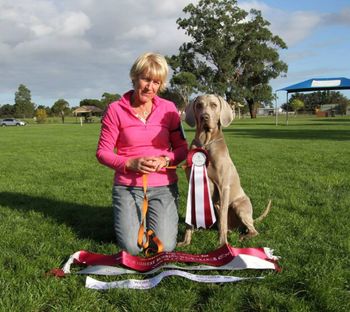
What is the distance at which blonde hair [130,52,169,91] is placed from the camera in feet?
12.9

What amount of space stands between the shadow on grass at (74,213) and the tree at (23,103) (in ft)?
319

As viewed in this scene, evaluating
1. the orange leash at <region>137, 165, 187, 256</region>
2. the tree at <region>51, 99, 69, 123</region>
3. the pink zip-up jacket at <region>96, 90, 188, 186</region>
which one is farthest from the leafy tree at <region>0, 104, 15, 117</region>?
the orange leash at <region>137, 165, 187, 256</region>

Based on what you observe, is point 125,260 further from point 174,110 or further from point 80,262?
point 174,110

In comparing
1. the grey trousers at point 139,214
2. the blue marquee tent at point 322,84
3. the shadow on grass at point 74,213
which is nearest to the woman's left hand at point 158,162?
the grey trousers at point 139,214

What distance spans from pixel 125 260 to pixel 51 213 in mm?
2306

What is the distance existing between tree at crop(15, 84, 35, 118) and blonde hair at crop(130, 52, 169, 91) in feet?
327

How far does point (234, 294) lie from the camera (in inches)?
111

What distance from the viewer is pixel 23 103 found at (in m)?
104

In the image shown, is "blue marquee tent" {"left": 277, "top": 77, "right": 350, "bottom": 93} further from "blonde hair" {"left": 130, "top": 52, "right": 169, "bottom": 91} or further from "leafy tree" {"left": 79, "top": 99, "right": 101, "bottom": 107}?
"leafy tree" {"left": 79, "top": 99, "right": 101, "bottom": 107}

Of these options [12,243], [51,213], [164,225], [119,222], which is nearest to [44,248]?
[12,243]

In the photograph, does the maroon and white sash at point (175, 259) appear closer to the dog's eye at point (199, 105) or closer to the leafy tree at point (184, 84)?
the dog's eye at point (199, 105)

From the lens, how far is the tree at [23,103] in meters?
100

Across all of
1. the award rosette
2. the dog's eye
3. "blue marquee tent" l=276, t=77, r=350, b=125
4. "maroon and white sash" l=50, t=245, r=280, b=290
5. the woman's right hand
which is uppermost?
"blue marquee tent" l=276, t=77, r=350, b=125

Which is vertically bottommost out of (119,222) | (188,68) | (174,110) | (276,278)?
(276,278)
